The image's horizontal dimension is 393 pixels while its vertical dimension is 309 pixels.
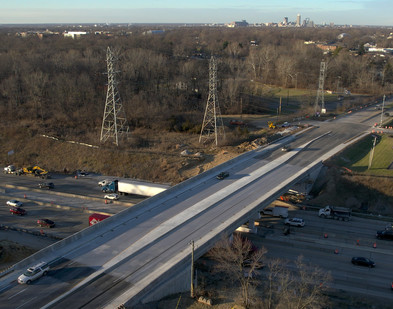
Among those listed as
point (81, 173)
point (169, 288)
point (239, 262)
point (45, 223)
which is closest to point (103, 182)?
point (81, 173)

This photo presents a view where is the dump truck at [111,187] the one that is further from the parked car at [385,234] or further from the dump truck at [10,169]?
the parked car at [385,234]

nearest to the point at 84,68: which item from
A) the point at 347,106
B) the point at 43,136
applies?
the point at 43,136

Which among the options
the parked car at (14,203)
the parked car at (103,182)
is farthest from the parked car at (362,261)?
the parked car at (14,203)

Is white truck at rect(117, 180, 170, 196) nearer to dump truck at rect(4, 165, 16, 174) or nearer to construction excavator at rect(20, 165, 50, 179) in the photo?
construction excavator at rect(20, 165, 50, 179)

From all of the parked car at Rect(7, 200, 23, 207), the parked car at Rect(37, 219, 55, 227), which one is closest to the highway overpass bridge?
the parked car at Rect(37, 219, 55, 227)

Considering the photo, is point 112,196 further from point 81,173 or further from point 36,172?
point 36,172

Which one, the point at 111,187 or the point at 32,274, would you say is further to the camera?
the point at 111,187
